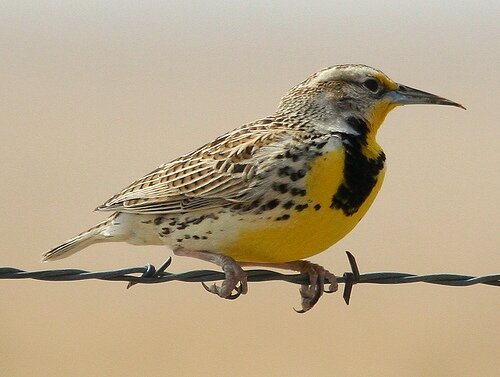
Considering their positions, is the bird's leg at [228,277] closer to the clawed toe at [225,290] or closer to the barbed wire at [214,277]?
the clawed toe at [225,290]

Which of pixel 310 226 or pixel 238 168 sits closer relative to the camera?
pixel 310 226

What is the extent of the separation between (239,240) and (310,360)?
17.9 ft

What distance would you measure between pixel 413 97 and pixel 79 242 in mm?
1354

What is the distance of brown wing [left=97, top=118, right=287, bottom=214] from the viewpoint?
461 centimetres

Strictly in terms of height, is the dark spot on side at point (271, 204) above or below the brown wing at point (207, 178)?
below

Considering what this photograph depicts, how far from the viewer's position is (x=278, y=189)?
4465mm

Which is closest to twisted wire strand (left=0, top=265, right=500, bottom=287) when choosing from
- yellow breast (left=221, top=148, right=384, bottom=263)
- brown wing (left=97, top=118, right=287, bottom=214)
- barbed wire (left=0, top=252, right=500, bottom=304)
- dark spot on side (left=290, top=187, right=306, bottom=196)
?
barbed wire (left=0, top=252, right=500, bottom=304)

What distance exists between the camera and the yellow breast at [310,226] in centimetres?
444

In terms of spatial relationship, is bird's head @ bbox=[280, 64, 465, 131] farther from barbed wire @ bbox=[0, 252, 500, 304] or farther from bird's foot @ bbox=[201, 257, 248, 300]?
barbed wire @ bbox=[0, 252, 500, 304]

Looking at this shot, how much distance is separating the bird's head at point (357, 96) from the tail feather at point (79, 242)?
83cm

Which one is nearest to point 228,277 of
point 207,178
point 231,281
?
point 231,281

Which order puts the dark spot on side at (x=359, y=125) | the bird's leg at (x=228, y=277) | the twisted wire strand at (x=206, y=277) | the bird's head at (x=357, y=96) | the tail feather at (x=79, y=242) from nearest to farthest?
1. the twisted wire strand at (x=206, y=277)
2. the bird's leg at (x=228, y=277)
3. the dark spot on side at (x=359, y=125)
4. the bird's head at (x=357, y=96)
5. the tail feather at (x=79, y=242)

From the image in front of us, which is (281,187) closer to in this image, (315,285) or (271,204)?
(271,204)

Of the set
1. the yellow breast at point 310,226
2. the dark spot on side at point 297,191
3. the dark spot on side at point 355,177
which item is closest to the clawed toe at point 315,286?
the yellow breast at point 310,226
